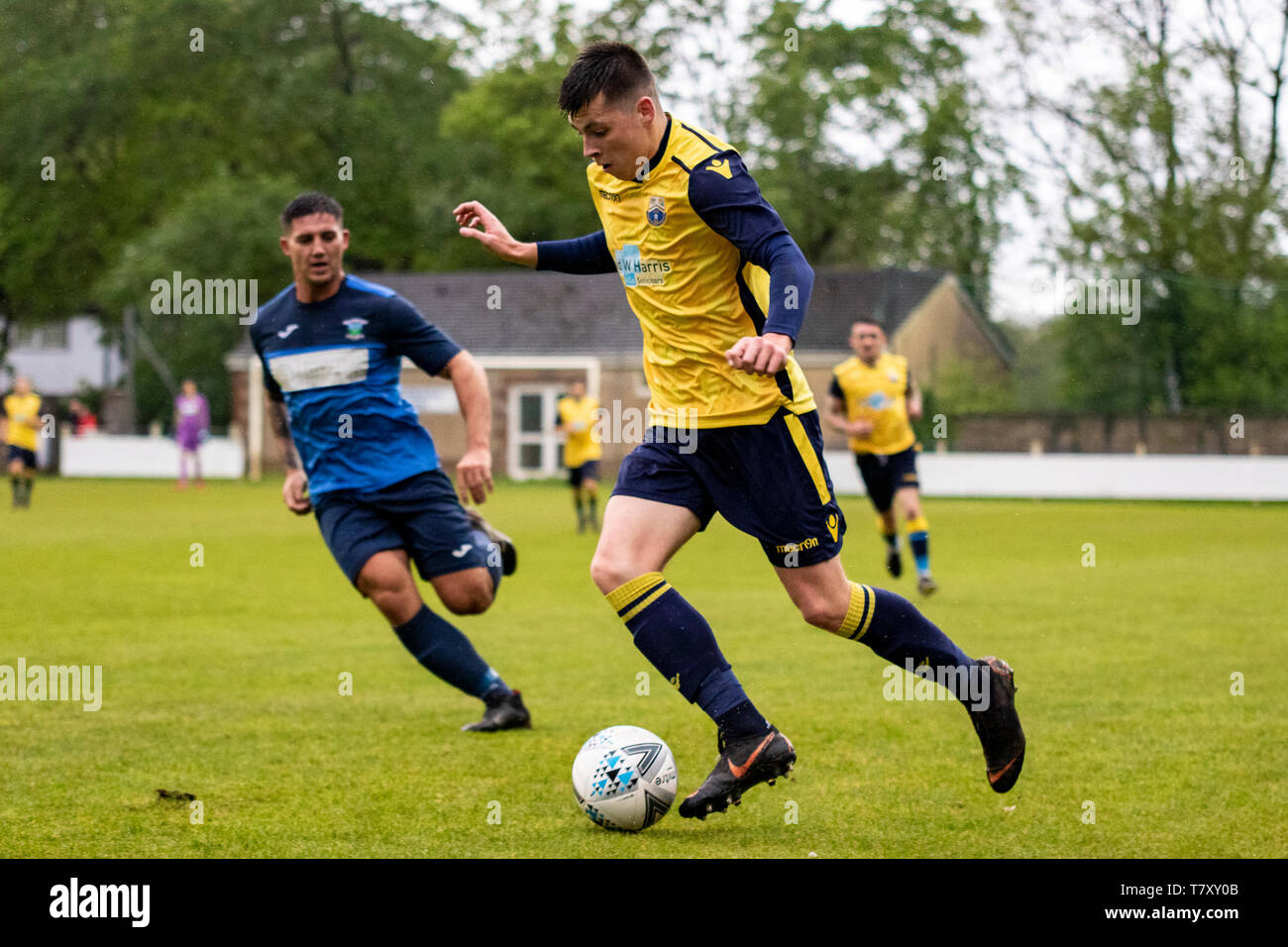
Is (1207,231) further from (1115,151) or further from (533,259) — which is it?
(533,259)

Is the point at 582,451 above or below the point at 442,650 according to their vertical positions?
above

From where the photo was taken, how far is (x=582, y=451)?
21.7 metres

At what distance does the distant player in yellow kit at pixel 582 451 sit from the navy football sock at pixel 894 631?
15.8 m

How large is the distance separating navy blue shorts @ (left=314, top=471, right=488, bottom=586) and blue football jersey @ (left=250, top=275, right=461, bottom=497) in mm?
69

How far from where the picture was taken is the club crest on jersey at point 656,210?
187 inches

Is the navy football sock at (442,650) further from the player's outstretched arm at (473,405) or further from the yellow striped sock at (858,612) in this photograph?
the yellow striped sock at (858,612)

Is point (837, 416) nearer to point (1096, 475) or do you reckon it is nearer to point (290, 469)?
point (290, 469)

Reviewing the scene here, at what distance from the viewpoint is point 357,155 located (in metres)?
49.9

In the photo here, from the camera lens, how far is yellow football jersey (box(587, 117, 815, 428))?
4750mm

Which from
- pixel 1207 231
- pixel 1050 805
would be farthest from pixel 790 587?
pixel 1207 231

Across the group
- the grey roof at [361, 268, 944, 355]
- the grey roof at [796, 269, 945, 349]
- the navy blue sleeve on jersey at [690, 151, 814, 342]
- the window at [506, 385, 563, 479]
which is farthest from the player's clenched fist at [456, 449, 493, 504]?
the window at [506, 385, 563, 479]

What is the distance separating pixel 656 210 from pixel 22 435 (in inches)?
883

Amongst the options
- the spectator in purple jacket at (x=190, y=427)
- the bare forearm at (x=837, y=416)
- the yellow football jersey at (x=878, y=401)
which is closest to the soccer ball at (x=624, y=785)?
the bare forearm at (x=837, y=416)

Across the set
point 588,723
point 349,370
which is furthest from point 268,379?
point 588,723
